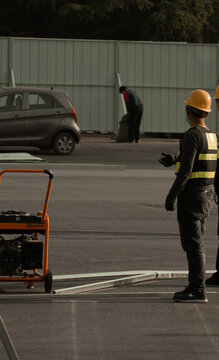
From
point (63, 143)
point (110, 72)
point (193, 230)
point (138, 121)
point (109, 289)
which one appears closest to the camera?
point (193, 230)

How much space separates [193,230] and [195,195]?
0.95ft

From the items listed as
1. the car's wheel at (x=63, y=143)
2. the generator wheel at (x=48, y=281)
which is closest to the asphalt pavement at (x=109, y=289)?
the generator wheel at (x=48, y=281)

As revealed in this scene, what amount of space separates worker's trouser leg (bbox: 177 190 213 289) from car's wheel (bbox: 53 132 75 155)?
64.2ft

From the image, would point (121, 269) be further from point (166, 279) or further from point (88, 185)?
point (88, 185)

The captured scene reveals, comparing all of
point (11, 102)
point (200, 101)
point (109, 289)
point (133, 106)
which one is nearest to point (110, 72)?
point (133, 106)

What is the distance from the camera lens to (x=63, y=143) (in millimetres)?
29109

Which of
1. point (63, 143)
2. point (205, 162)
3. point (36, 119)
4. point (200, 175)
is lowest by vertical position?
point (63, 143)

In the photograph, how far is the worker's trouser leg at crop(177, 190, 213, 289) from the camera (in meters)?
9.30

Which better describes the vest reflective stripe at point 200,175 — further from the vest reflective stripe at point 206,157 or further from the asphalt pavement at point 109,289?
the asphalt pavement at point 109,289

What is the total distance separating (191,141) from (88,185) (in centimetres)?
1222

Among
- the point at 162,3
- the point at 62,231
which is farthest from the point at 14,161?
the point at 162,3

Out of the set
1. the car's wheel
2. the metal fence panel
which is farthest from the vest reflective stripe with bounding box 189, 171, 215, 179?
the metal fence panel

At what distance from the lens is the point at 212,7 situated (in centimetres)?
5066

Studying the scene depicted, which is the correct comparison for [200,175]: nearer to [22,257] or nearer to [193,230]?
[193,230]
